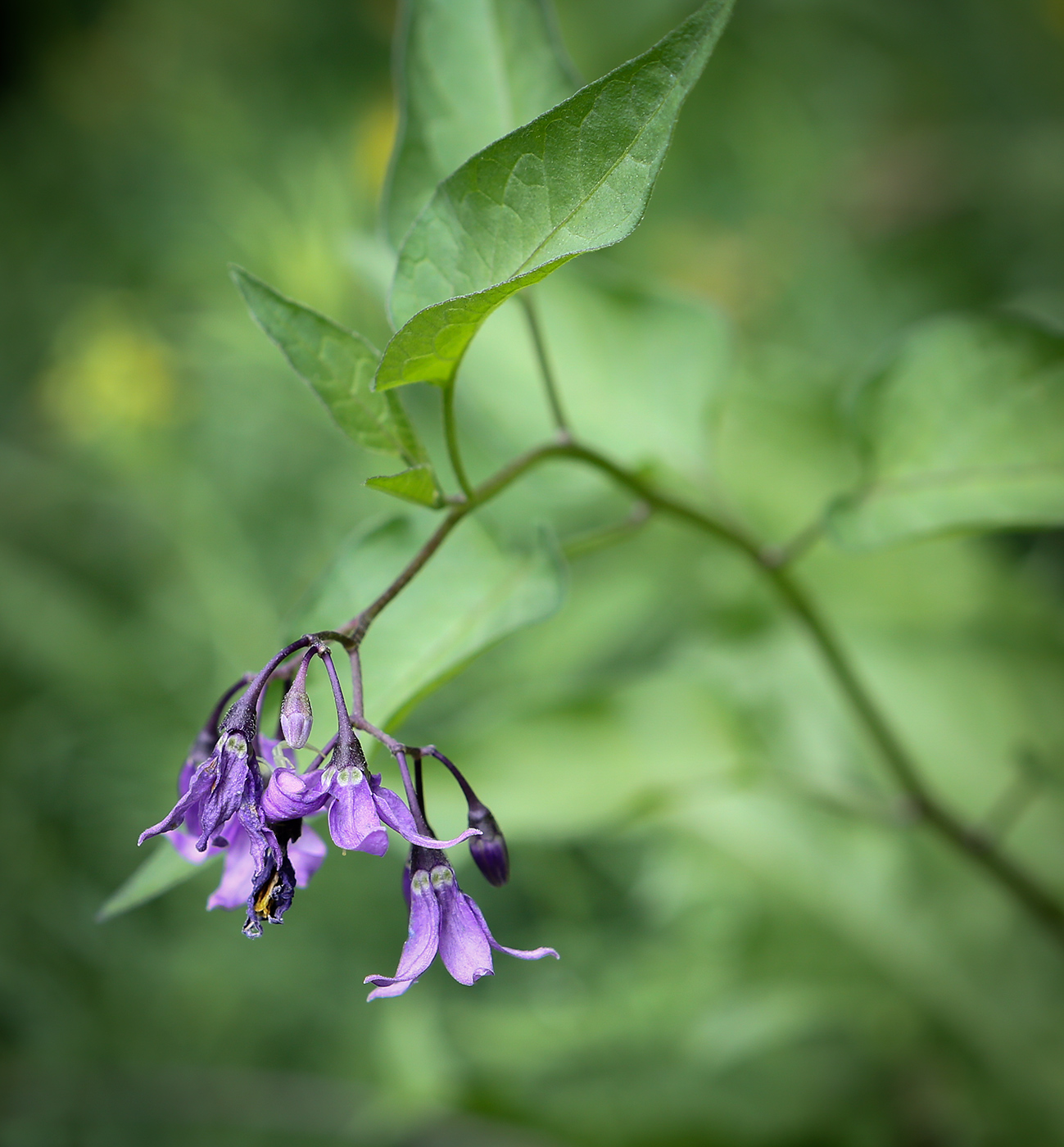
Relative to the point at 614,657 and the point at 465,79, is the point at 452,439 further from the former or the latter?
the point at 614,657

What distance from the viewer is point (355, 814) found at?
0.51 m

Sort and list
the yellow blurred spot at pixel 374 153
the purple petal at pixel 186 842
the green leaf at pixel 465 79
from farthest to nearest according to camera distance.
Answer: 1. the yellow blurred spot at pixel 374 153
2. the green leaf at pixel 465 79
3. the purple petal at pixel 186 842

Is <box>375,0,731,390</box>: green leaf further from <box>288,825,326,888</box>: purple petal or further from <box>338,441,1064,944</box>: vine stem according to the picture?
<box>288,825,326,888</box>: purple petal

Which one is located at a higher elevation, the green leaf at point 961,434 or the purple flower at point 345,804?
the purple flower at point 345,804

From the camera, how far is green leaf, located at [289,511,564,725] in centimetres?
66

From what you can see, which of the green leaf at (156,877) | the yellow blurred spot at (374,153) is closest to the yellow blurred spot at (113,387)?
the yellow blurred spot at (374,153)

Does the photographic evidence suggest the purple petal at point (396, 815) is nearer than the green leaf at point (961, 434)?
Yes

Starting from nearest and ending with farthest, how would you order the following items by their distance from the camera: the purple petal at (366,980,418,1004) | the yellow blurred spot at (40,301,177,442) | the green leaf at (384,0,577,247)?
the purple petal at (366,980,418,1004) < the green leaf at (384,0,577,247) < the yellow blurred spot at (40,301,177,442)

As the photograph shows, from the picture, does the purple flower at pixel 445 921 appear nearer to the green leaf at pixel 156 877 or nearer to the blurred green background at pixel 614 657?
the green leaf at pixel 156 877

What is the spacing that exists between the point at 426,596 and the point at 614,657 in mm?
1105

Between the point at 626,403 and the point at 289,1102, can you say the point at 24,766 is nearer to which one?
the point at 289,1102

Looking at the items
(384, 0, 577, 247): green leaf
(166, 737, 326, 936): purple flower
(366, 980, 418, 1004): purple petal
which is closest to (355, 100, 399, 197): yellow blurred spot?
(384, 0, 577, 247): green leaf

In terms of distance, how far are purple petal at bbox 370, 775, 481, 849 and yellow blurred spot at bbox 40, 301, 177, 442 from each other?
1612 mm

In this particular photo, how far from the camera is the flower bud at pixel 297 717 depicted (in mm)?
532
